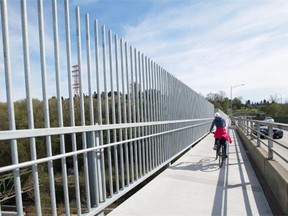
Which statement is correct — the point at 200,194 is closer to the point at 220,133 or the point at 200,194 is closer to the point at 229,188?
the point at 229,188

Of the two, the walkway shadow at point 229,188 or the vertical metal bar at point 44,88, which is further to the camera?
the walkway shadow at point 229,188

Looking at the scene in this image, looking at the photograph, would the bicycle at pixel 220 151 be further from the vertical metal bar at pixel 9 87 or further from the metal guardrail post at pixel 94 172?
the vertical metal bar at pixel 9 87

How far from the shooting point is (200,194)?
240 inches

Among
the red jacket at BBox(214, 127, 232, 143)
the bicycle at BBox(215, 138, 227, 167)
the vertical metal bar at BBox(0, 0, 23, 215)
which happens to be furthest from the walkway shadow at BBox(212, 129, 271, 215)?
the vertical metal bar at BBox(0, 0, 23, 215)

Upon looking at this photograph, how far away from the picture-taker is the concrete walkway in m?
5.09

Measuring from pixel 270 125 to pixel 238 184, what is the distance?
1.48 metres

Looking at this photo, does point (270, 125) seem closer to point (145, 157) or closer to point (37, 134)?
point (145, 157)

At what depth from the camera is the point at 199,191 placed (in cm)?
632

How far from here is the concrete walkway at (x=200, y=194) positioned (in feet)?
16.7

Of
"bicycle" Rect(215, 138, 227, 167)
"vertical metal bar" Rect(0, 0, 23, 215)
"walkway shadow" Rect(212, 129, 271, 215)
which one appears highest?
"vertical metal bar" Rect(0, 0, 23, 215)

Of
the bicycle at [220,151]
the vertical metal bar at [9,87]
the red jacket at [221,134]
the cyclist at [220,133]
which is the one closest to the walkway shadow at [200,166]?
the bicycle at [220,151]

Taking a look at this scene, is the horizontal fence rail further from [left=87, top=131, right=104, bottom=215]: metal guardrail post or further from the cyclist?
[left=87, top=131, right=104, bottom=215]: metal guardrail post

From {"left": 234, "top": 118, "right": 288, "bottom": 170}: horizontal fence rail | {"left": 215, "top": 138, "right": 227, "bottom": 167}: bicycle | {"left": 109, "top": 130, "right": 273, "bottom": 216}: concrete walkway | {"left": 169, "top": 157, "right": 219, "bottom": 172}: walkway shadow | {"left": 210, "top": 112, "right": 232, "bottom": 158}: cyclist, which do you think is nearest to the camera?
{"left": 109, "top": 130, "right": 273, "bottom": 216}: concrete walkway

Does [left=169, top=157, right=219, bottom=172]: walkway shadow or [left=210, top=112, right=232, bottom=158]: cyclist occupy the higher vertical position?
[left=210, top=112, right=232, bottom=158]: cyclist
